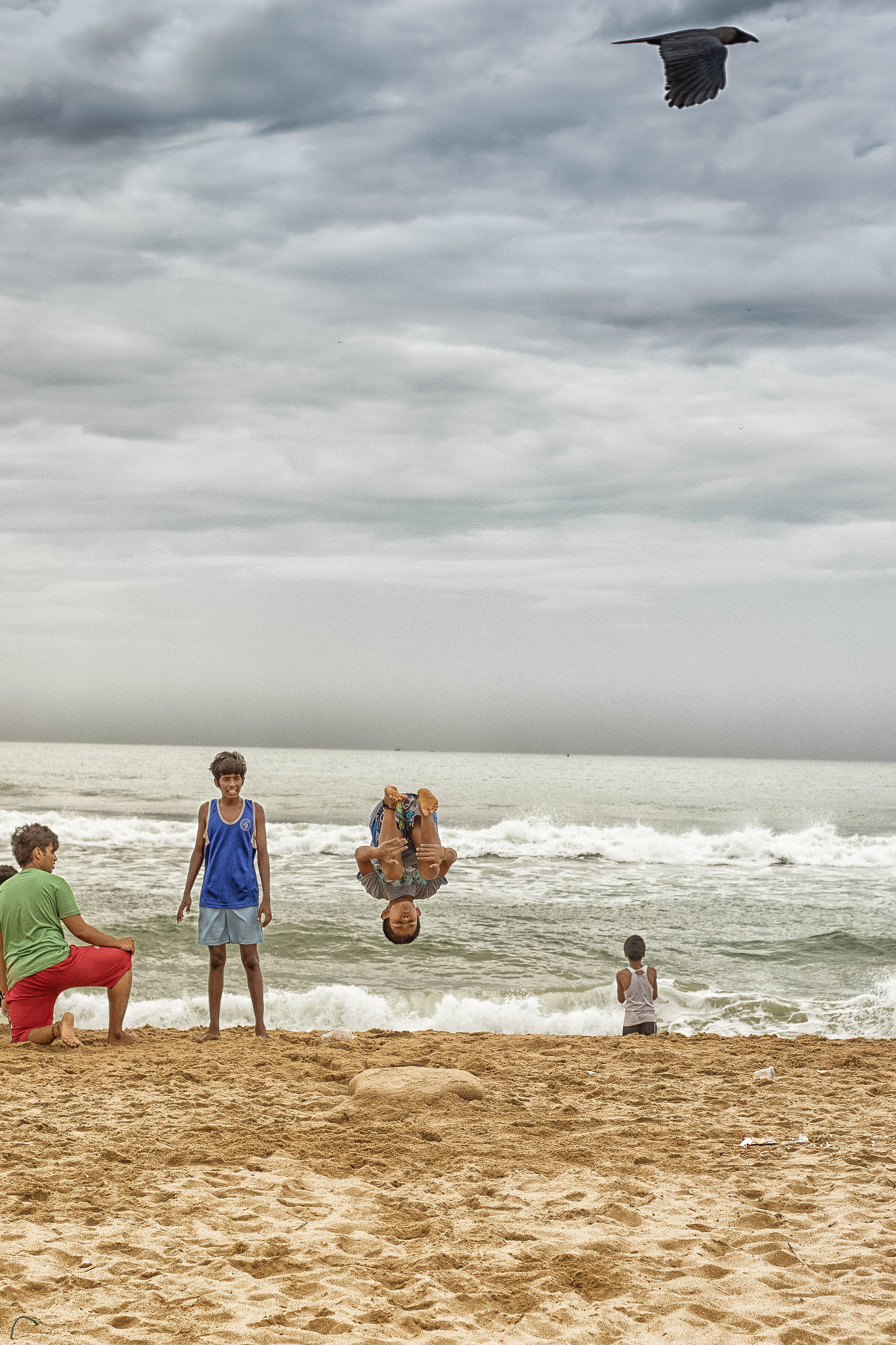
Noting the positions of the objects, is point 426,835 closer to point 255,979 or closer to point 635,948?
point 255,979

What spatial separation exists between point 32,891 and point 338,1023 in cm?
417

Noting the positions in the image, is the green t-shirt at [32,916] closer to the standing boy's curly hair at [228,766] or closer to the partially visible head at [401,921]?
the standing boy's curly hair at [228,766]

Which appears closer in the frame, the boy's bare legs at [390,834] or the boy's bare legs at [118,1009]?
the boy's bare legs at [390,834]

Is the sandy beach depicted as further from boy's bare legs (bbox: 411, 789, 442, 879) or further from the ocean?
the ocean

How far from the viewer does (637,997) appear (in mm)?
8844

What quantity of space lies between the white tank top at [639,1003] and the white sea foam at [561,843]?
16.6m

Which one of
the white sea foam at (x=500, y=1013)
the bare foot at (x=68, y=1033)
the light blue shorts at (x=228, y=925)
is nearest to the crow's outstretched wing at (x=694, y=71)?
the light blue shorts at (x=228, y=925)

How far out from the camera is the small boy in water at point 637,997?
29.0ft

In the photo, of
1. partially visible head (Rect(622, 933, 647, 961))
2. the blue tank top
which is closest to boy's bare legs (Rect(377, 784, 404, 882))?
the blue tank top

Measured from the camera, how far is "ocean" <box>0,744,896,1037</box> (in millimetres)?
10523

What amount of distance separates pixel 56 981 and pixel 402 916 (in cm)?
267

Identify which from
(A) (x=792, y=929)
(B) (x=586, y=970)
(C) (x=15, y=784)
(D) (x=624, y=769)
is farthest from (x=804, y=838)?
(D) (x=624, y=769)

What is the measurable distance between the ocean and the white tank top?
1595 millimetres

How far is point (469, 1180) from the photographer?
4984 millimetres
